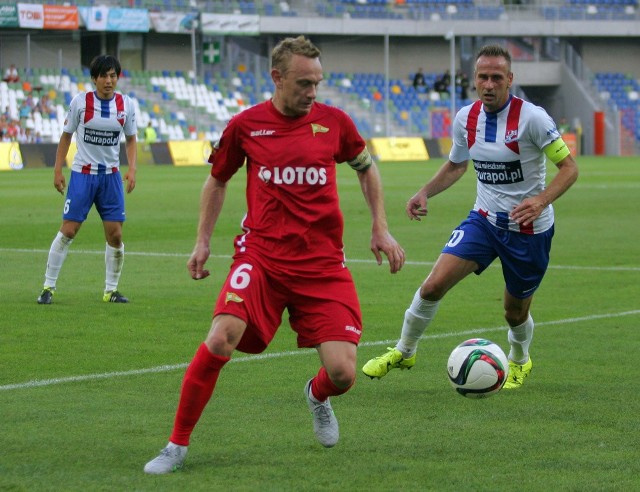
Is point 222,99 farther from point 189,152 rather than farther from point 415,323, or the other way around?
point 415,323

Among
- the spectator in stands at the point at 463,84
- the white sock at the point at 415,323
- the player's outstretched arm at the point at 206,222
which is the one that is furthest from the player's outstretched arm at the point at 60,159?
the spectator in stands at the point at 463,84

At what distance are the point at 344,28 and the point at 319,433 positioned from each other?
60.3m

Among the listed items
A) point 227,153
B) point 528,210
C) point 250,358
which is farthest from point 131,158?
point 227,153

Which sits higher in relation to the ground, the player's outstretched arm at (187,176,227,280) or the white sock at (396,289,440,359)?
the player's outstretched arm at (187,176,227,280)

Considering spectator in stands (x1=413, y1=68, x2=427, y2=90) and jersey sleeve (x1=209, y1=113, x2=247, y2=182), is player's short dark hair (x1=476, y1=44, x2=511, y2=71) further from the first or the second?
spectator in stands (x1=413, y1=68, x2=427, y2=90)

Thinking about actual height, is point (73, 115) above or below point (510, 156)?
below

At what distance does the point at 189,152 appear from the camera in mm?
47625

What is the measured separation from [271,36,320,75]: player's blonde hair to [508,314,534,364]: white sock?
301cm

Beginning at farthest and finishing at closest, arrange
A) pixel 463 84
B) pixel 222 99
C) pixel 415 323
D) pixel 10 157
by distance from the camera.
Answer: pixel 463 84
pixel 222 99
pixel 10 157
pixel 415 323

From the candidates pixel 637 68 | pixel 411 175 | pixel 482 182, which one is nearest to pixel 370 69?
pixel 637 68

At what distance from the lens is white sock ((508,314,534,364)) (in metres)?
8.17

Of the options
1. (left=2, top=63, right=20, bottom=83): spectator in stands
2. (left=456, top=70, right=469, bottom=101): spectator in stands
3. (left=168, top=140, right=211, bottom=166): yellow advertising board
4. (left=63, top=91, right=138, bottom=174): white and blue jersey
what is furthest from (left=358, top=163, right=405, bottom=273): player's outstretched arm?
(left=456, top=70, right=469, bottom=101): spectator in stands

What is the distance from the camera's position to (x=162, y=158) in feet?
154

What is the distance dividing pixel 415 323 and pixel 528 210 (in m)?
1.06
